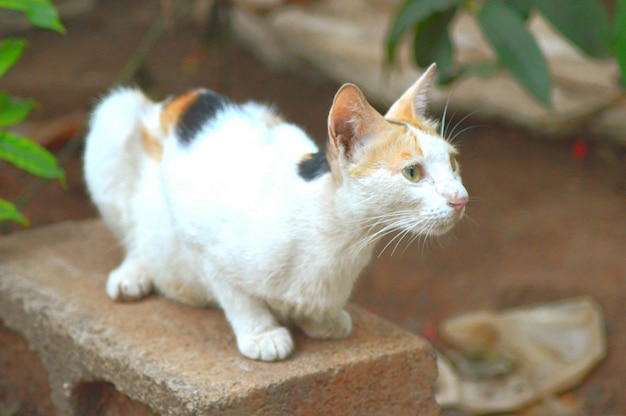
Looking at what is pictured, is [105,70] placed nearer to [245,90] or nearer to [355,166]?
[245,90]

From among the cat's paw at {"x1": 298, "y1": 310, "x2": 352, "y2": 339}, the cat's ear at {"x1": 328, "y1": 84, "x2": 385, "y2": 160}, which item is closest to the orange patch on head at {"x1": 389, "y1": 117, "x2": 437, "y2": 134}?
the cat's ear at {"x1": 328, "y1": 84, "x2": 385, "y2": 160}

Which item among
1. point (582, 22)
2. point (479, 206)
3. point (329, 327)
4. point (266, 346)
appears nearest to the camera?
point (266, 346)

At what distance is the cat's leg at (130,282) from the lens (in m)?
2.36

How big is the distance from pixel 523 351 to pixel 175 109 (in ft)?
6.89

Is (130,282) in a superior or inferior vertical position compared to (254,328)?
inferior

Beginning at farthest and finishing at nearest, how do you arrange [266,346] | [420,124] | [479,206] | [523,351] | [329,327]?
[479,206], [523,351], [329,327], [266,346], [420,124]

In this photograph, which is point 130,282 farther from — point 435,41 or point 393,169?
point 435,41

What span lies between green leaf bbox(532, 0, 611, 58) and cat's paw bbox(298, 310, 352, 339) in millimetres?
1356

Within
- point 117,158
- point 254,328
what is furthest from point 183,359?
point 117,158

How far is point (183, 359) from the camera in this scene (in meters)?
2.04

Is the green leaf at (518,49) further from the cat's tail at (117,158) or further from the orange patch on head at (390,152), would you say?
the cat's tail at (117,158)

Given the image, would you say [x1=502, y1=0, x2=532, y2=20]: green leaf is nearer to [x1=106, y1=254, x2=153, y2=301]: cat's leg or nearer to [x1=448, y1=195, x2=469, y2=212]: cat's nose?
[x1=448, y1=195, x2=469, y2=212]: cat's nose

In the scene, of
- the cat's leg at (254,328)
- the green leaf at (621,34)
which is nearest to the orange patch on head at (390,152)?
the cat's leg at (254,328)

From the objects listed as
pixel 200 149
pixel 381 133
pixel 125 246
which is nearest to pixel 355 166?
pixel 381 133
